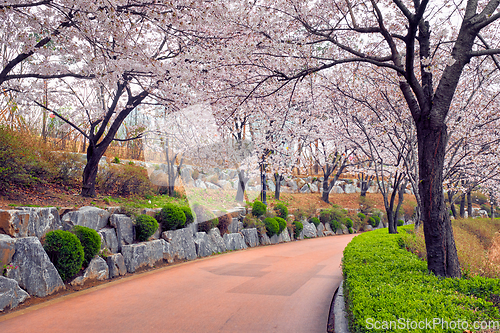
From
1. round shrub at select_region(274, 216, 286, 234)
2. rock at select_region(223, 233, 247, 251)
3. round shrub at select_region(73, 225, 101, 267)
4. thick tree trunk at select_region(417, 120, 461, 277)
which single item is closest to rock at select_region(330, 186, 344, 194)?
round shrub at select_region(274, 216, 286, 234)

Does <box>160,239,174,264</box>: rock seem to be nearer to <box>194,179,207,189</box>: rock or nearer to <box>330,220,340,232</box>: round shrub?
<box>194,179,207,189</box>: rock

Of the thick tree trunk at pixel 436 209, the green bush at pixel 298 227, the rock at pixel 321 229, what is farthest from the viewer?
the rock at pixel 321 229

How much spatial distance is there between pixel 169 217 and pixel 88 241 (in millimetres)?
2758

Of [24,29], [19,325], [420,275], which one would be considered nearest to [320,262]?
[420,275]

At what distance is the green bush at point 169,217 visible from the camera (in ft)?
29.0

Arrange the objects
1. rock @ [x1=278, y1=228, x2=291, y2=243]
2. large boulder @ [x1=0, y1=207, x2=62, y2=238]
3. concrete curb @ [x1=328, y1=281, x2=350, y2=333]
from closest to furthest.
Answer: concrete curb @ [x1=328, y1=281, x2=350, y2=333], large boulder @ [x1=0, y1=207, x2=62, y2=238], rock @ [x1=278, y1=228, x2=291, y2=243]

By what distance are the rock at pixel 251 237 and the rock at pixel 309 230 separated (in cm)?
465

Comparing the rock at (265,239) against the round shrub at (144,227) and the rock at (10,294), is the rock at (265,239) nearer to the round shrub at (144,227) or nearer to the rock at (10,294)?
the round shrub at (144,227)

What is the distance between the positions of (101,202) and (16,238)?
3101 mm

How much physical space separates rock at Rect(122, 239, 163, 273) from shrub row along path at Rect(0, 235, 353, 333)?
1.08 feet

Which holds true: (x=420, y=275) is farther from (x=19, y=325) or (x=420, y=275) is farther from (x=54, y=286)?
(x=54, y=286)

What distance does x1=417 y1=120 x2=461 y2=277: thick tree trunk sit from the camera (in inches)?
176

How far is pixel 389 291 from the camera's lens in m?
3.56

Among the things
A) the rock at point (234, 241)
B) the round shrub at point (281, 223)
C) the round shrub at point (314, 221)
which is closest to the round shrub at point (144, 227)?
the rock at point (234, 241)
